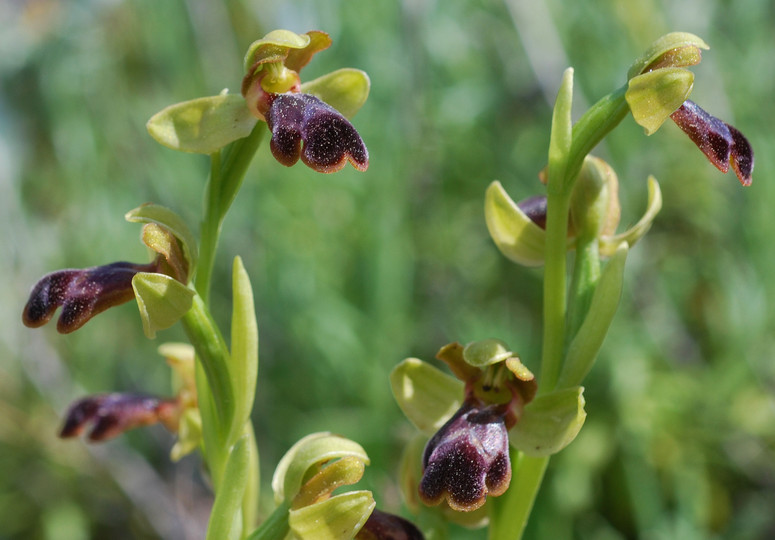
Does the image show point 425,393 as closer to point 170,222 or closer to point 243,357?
point 243,357

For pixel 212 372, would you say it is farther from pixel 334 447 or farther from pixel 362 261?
pixel 362 261


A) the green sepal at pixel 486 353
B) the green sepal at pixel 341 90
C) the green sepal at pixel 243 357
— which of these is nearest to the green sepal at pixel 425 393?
the green sepal at pixel 486 353

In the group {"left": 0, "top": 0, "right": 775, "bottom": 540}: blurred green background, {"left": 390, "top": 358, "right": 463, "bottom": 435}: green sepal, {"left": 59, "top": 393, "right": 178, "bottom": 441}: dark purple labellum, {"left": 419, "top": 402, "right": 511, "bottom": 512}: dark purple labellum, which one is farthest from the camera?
{"left": 0, "top": 0, "right": 775, "bottom": 540}: blurred green background

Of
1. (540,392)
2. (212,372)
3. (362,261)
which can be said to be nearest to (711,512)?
(362,261)

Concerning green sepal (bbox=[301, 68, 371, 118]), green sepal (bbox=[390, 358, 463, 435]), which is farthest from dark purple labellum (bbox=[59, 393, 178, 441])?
green sepal (bbox=[301, 68, 371, 118])

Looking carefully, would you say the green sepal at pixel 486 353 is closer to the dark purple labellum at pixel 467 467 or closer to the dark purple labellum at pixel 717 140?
the dark purple labellum at pixel 467 467

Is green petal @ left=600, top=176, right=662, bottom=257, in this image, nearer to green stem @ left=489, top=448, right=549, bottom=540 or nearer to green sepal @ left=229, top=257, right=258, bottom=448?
green stem @ left=489, top=448, right=549, bottom=540
